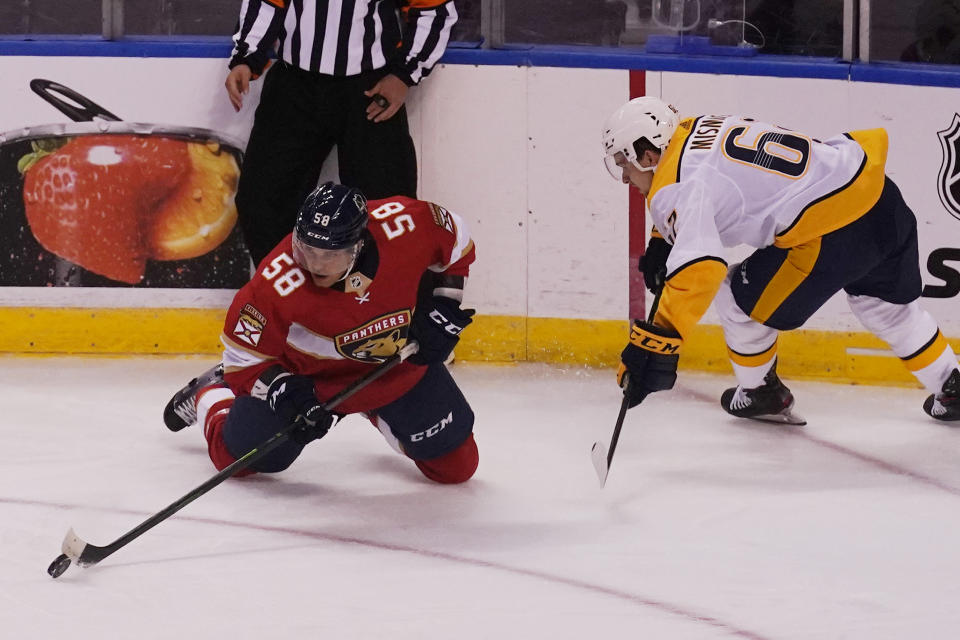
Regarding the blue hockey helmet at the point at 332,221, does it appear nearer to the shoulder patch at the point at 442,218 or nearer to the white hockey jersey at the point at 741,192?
the shoulder patch at the point at 442,218

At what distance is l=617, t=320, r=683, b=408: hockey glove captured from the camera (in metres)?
3.19

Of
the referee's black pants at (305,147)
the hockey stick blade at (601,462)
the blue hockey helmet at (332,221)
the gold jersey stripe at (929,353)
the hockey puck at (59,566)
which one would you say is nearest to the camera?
the hockey puck at (59,566)

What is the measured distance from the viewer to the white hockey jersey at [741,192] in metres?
3.22

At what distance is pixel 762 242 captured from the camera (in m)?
3.58

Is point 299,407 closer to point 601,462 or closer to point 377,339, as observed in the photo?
point 377,339

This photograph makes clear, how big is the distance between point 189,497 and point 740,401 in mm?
1761

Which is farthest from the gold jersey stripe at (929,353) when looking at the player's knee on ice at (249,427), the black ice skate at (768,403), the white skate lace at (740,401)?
the player's knee on ice at (249,427)

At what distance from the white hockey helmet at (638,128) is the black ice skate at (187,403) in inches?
45.5

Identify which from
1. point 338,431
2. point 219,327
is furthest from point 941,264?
point 219,327

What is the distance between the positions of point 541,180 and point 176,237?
4.11 feet

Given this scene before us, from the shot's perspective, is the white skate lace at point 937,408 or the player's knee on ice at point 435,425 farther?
the white skate lace at point 937,408

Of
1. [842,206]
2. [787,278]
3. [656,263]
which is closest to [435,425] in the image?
[656,263]

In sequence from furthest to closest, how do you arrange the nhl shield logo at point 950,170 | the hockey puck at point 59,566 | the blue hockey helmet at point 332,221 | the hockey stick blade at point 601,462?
1. the nhl shield logo at point 950,170
2. the hockey stick blade at point 601,462
3. the blue hockey helmet at point 332,221
4. the hockey puck at point 59,566

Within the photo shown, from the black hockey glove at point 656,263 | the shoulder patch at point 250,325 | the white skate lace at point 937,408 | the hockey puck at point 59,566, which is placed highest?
the black hockey glove at point 656,263
